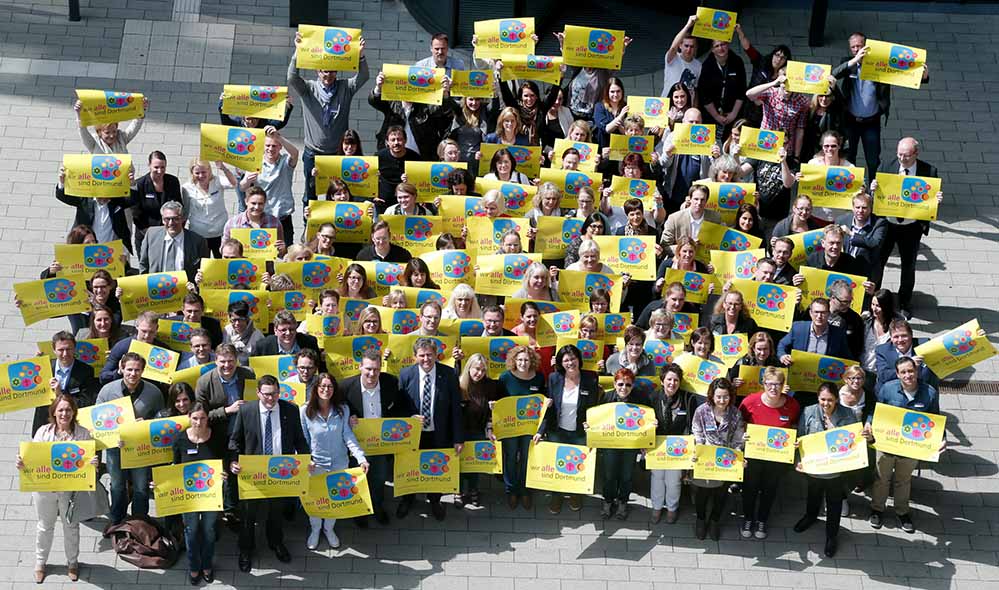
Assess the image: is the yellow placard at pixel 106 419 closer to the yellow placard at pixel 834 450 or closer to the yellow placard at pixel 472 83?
the yellow placard at pixel 472 83

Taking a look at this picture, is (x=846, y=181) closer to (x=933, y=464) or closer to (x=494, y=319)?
(x=933, y=464)

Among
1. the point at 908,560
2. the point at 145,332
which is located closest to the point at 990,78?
the point at 908,560

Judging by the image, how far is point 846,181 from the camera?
18.3 m

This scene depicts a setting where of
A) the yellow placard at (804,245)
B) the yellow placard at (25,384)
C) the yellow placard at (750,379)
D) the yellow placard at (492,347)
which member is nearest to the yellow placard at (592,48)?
the yellow placard at (804,245)

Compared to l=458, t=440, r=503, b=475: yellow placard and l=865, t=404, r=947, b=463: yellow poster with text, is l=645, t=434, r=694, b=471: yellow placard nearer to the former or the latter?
l=458, t=440, r=503, b=475: yellow placard

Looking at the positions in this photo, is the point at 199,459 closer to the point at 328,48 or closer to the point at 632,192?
the point at 328,48

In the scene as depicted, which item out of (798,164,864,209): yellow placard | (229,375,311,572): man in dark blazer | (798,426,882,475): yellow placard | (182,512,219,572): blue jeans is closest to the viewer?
(229,375,311,572): man in dark blazer

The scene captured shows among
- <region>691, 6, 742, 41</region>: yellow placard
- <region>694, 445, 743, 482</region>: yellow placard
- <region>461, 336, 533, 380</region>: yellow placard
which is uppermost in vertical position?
<region>691, 6, 742, 41</region>: yellow placard

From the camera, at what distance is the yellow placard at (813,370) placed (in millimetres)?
16484

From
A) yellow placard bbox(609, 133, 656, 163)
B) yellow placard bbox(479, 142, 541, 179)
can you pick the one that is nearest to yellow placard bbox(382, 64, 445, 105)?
yellow placard bbox(479, 142, 541, 179)

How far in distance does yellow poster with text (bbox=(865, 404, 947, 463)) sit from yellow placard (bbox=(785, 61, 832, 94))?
14.3 ft

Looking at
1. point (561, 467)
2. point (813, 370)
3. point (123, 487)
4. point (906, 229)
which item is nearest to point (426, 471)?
point (561, 467)

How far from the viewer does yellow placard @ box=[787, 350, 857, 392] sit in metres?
16.5

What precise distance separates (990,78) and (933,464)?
7.43 meters
